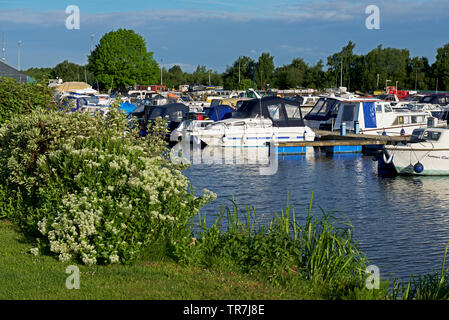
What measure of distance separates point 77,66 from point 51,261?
145389mm

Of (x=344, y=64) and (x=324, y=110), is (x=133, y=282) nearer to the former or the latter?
(x=324, y=110)

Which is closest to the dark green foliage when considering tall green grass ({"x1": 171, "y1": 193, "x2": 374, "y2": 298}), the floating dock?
tall green grass ({"x1": 171, "y1": 193, "x2": 374, "y2": 298})

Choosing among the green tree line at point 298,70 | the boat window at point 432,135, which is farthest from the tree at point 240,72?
the boat window at point 432,135

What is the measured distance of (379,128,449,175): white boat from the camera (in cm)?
2672

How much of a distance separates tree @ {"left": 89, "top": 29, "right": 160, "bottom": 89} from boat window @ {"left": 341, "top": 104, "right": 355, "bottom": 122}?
74.5 metres

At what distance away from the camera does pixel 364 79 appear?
375 ft

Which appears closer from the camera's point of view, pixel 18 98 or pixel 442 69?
pixel 18 98

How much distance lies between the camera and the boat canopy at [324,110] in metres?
44.4

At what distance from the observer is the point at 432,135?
2711cm

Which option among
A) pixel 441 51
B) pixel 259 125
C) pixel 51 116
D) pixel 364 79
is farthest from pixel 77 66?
pixel 51 116

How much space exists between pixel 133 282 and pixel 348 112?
35.3 metres

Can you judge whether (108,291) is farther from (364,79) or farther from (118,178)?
(364,79)

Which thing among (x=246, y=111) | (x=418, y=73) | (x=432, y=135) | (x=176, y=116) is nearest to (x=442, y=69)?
(x=418, y=73)

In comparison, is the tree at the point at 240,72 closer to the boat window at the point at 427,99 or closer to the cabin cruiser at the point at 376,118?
the boat window at the point at 427,99
